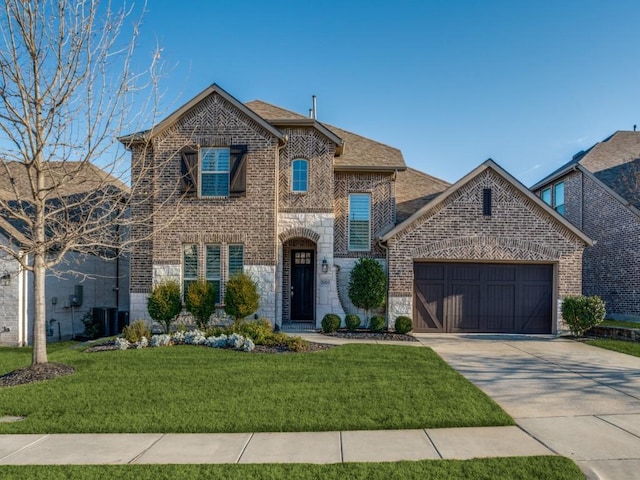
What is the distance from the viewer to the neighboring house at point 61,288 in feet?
41.6

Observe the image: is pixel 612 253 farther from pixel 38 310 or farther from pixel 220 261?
pixel 38 310

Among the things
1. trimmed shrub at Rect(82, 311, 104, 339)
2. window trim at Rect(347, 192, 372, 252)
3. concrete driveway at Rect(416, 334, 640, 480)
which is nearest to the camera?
concrete driveway at Rect(416, 334, 640, 480)

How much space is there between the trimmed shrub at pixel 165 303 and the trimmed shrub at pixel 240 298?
5.00ft

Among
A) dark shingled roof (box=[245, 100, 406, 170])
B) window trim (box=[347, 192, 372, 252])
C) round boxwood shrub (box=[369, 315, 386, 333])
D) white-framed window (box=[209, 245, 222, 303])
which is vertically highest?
dark shingled roof (box=[245, 100, 406, 170])

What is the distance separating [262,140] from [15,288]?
Answer: 8.61m

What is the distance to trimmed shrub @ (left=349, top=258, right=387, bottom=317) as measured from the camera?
45.4ft

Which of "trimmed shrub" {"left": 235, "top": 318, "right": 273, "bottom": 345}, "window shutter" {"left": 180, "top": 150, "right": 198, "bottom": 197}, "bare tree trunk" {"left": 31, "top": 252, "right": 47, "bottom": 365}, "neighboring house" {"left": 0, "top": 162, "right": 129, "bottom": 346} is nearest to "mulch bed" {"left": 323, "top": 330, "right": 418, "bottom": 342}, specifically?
"trimmed shrub" {"left": 235, "top": 318, "right": 273, "bottom": 345}

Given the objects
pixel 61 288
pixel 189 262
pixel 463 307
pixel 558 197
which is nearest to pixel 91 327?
pixel 61 288

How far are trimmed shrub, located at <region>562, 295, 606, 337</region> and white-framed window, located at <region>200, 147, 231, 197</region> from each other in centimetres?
1117

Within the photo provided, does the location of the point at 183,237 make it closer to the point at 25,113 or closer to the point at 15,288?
the point at 15,288

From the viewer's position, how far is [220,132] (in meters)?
13.9

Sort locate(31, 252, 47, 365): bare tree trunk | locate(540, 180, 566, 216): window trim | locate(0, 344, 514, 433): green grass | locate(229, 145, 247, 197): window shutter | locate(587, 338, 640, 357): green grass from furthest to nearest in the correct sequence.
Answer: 1. locate(540, 180, 566, 216): window trim
2. locate(229, 145, 247, 197): window shutter
3. locate(587, 338, 640, 357): green grass
4. locate(31, 252, 47, 365): bare tree trunk
5. locate(0, 344, 514, 433): green grass

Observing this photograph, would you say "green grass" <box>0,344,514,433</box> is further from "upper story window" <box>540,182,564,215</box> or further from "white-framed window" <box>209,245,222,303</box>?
"upper story window" <box>540,182,564,215</box>

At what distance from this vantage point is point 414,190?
58.5 ft
